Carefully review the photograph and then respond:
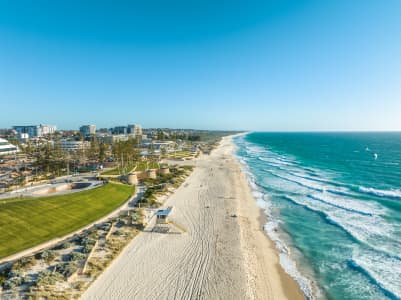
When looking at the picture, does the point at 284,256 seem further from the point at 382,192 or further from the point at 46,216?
the point at 382,192

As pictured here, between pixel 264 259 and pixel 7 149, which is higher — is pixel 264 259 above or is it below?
below

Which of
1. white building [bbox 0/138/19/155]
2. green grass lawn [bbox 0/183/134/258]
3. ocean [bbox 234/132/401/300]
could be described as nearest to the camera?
ocean [bbox 234/132/401/300]

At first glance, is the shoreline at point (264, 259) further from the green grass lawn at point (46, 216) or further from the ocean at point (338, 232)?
the green grass lawn at point (46, 216)

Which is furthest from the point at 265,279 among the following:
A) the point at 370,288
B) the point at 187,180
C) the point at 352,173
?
the point at 352,173

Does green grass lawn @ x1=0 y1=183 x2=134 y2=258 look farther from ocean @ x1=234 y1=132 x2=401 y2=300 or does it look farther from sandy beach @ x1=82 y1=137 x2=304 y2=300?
ocean @ x1=234 y1=132 x2=401 y2=300

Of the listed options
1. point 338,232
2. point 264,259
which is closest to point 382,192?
point 338,232

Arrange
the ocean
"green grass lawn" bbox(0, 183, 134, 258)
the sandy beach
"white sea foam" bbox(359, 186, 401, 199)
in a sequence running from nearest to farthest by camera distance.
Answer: the sandy beach → the ocean → "green grass lawn" bbox(0, 183, 134, 258) → "white sea foam" bbox(359, 186, 401, 199)

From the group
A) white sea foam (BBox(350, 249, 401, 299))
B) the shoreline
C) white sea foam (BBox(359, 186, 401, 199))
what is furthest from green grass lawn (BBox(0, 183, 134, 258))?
white sea foam (BBox(359, 186, 401, 199))
